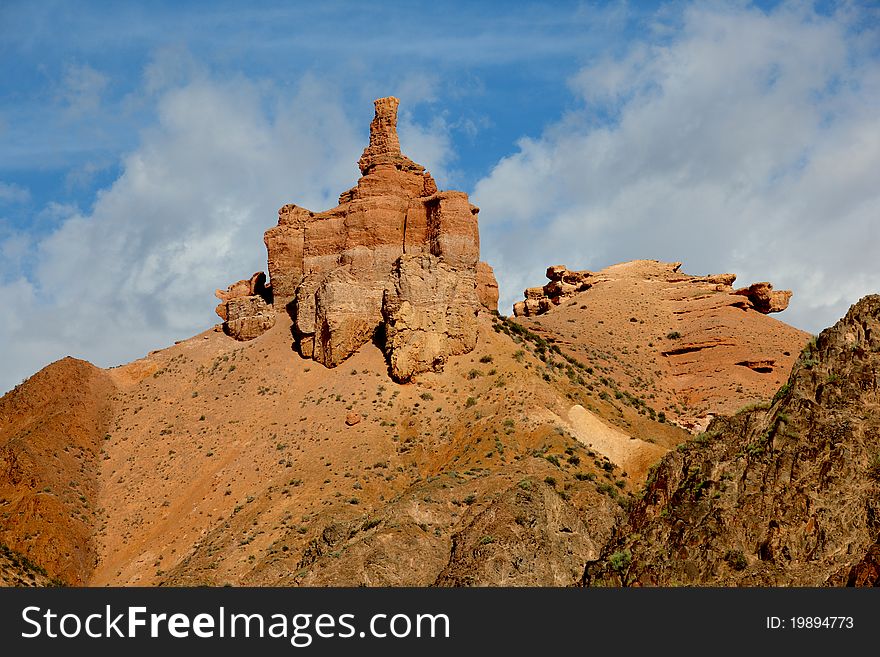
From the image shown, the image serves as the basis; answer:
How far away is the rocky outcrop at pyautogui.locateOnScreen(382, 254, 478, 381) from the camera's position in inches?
2867

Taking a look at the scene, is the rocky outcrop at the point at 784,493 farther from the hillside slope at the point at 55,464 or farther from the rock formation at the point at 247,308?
the rock formation at the point at 247,308

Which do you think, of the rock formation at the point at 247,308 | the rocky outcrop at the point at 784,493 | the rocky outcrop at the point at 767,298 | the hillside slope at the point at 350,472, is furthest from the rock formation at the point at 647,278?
the rocky outcrop at the point at 784,493

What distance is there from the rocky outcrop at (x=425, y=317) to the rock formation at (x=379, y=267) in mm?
56

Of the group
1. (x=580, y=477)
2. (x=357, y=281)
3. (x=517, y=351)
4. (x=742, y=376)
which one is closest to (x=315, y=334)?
(x=357, y=281)

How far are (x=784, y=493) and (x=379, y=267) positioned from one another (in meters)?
47.9

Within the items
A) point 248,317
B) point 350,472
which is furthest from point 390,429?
point 248,317

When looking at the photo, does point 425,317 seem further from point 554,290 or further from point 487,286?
point 554,290

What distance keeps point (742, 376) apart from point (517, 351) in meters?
26.7

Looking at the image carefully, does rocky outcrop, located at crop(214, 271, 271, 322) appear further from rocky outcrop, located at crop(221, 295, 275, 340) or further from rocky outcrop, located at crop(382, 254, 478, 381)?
rocky outcrop, located at crop(382, 254, 478, 381)

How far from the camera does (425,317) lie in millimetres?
73188

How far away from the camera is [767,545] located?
30984mm

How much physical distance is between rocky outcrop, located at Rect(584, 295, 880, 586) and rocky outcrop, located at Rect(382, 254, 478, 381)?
38.0 m
